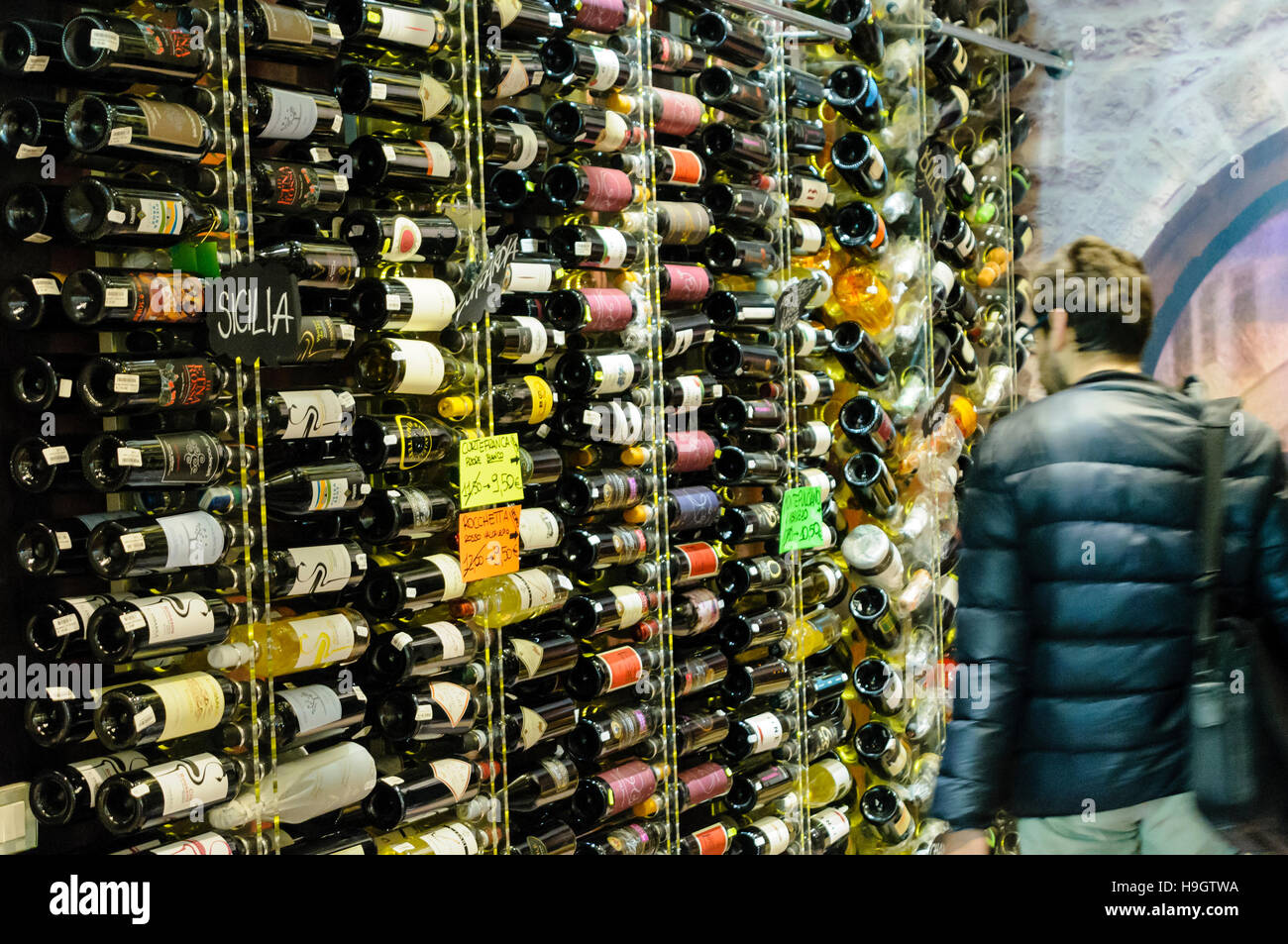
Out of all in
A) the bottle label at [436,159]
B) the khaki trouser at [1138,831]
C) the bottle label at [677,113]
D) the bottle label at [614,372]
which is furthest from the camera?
the bottle label at [677,113]

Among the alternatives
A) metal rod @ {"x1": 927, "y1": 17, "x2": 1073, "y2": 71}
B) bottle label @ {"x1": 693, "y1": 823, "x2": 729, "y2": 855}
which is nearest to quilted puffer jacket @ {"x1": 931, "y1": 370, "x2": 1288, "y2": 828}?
bottle label @ {"x1": 693, "y1": 823, "x2": 729, "y2": 855}

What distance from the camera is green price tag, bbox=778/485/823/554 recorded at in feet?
11.7

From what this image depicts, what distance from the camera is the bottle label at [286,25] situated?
2.14m

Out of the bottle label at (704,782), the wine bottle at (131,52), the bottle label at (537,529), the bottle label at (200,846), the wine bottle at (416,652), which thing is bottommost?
the bottle label at (704,782)

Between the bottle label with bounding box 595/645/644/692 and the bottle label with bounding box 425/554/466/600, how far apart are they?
541mm

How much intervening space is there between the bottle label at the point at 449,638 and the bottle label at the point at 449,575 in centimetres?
5

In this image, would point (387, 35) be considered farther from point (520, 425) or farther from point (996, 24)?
point (996, 24)

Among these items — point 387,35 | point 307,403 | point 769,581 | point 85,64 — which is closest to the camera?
point 85,64

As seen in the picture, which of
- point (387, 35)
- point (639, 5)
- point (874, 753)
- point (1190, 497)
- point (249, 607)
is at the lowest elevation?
point (874, 753)

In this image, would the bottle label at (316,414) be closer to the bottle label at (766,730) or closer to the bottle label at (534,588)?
the bottle label at (534,588)

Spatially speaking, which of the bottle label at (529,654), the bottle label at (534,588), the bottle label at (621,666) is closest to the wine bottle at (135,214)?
the bottle label at (534,588)

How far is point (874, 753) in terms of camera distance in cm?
388
